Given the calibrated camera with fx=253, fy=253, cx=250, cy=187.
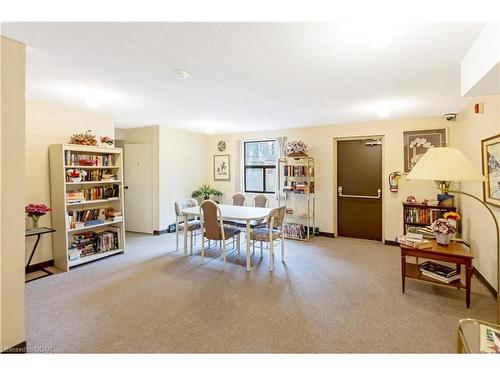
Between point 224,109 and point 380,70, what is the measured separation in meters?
2.21

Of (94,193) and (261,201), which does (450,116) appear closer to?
(261,201)

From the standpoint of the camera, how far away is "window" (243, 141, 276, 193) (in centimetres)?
579

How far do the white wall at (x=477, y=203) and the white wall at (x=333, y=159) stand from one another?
0.68 meters

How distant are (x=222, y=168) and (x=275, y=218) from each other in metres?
3.11

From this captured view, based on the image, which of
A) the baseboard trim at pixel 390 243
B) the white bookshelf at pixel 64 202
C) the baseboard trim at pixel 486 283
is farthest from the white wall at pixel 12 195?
the baseboard trim at pixel 390 243

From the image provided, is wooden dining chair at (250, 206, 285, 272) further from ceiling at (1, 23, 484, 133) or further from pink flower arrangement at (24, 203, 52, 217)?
pink flower arrangement at (24, 203, 52, 217)

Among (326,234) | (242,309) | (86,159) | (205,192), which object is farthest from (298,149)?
(86,159)

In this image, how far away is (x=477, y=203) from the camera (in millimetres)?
3059

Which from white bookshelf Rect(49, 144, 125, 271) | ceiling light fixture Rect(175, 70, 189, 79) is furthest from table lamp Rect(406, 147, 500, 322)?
white bookshelf Rect(49, 144, 125, 271)

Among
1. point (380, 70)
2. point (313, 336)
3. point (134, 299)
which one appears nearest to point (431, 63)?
point (380, 70)

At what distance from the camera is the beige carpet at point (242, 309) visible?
1.92 metres

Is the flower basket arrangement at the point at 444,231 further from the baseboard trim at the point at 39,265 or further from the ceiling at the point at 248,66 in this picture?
the baseboard trim at the point at 39,265

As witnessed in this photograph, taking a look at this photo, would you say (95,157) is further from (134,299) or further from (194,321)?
(194,321)
